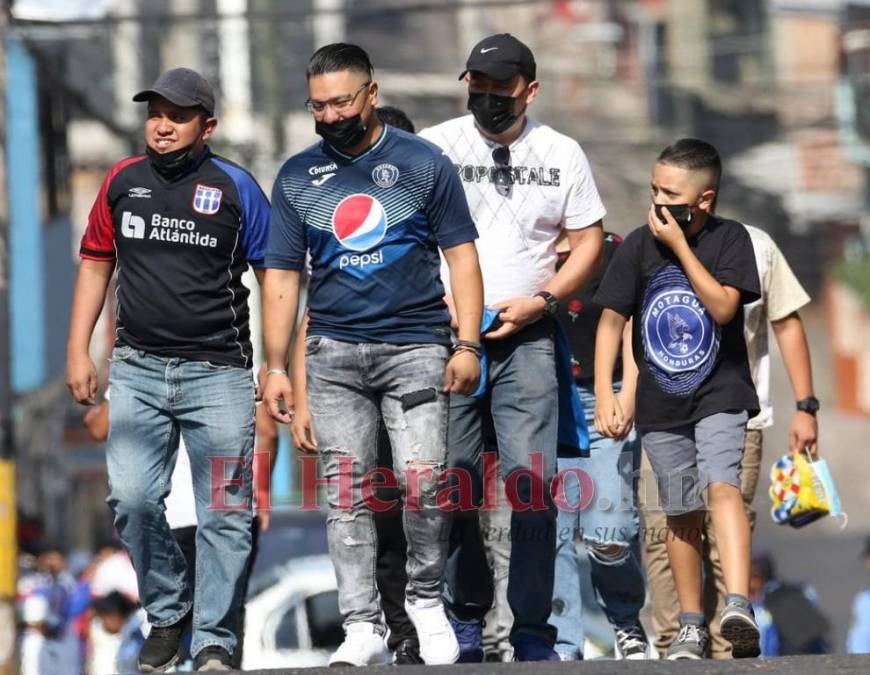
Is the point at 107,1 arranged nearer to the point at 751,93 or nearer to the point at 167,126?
the point at 167,126

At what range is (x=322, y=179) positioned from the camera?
6.46 m

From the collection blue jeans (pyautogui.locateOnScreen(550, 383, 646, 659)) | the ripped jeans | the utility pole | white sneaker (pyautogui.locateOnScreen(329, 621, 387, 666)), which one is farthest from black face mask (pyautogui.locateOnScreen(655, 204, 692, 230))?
the utility pole

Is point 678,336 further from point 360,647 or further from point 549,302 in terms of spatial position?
point 360,647

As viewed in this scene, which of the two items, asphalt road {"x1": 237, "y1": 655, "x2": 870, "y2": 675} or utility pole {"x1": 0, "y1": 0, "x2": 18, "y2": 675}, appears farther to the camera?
utility pole {"x1": 0, "y1": 0, "x2": 18, "y2": 675}

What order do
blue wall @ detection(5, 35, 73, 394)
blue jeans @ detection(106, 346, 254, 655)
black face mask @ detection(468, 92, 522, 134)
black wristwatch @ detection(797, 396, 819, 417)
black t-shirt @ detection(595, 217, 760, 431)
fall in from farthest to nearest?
blue wall @ detection(5, 35, 73, 394), black wristwatch @ detection(797, 396, 819, 417), black face mask @ detection(468, 92, 522, 134), black t-shirt @ detection(595, 217, 760, 431), blue jeans @ detection(106, 346, 254, 655)

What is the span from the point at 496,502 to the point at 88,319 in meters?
1.70

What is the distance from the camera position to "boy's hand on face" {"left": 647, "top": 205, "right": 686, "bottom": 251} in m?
6.58

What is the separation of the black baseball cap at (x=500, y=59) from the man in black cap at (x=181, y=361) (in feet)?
3.24

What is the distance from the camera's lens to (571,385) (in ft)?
23.9

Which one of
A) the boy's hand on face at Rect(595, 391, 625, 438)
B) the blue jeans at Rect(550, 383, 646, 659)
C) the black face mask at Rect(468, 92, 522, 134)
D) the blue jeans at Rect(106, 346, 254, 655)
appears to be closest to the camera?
the blue jeans at Rect(106, 346, 254, 655)

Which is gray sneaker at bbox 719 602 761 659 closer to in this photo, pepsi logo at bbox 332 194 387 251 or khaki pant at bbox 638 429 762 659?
khaki pant at bbox 638 429 762 659

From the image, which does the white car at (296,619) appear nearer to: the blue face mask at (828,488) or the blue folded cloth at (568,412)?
the blue folded cloth at (568,412)

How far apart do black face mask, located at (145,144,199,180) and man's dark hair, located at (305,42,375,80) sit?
0.52m

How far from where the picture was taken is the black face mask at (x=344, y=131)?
6.40 metres
